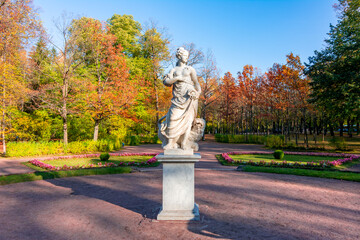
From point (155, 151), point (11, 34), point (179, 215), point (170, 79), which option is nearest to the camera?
point (179, 215)

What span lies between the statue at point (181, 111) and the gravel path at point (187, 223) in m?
1.69

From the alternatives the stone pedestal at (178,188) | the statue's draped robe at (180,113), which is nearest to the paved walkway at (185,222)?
the stone pedestal at (178,188)

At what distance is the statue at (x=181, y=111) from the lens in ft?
15.9

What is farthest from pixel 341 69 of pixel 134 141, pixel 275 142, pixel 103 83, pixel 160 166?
pixel 134 141

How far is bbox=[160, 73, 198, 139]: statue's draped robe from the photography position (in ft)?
15.9

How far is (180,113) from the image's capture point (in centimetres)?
491

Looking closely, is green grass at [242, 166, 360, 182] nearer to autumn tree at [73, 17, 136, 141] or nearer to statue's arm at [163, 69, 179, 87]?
statue's arm at [163, 69, 179, 87]

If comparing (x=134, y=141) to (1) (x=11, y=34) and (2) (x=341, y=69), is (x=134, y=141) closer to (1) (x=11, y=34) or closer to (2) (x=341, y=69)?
(1) (x=11, y=34)

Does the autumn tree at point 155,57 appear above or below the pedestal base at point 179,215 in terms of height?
above

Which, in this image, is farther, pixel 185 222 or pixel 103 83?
pixel 103 83

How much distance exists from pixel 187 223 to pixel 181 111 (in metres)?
2.37

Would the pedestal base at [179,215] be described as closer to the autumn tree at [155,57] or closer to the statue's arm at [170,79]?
the statue's arm at [170,79]

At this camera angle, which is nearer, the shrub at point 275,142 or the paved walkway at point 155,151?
the paved walkway at point 155,151

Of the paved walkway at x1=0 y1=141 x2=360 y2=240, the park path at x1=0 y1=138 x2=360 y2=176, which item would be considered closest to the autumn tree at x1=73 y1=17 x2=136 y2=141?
the park path at x1=0 y1=138 x2=360 y2=176
